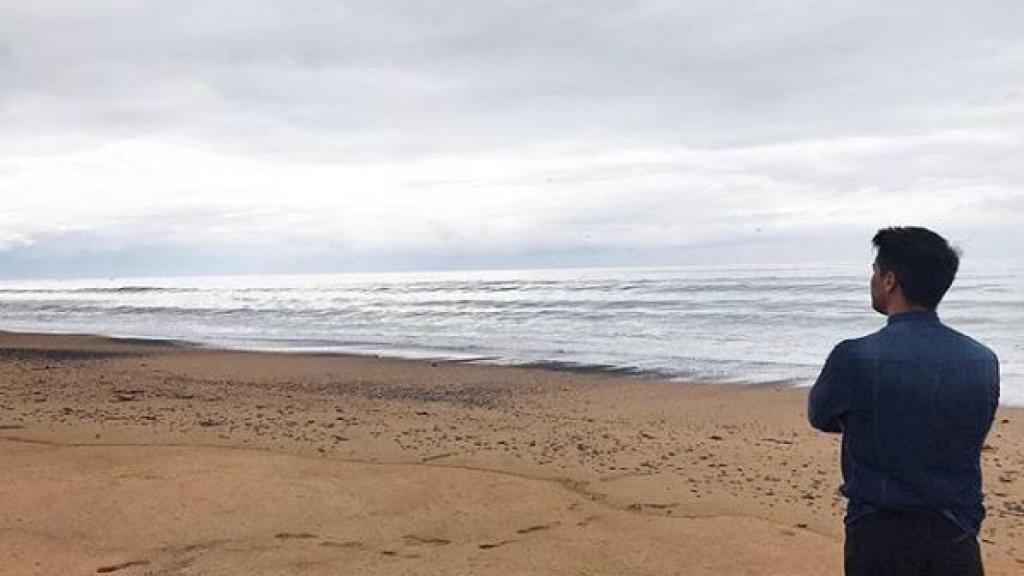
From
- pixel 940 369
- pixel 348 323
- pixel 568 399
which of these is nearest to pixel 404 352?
pixel 568 399

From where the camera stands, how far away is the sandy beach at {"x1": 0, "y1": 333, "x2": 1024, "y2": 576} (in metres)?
5.88

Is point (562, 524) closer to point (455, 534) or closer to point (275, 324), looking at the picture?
point (455, 534)

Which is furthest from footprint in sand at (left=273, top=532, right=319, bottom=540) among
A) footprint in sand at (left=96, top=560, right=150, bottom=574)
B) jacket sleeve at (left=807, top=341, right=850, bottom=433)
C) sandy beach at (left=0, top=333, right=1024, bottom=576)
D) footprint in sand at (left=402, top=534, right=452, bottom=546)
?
jacket sleeve at (left=807, top=341, right=850, bottom=433)

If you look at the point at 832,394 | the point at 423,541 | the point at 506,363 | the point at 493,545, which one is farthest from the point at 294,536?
the point at 506,363

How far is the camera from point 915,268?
8.92ft

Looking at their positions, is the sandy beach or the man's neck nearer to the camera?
the man's neck

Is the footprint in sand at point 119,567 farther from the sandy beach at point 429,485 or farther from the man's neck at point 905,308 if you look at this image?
the man's neck at point 905,308

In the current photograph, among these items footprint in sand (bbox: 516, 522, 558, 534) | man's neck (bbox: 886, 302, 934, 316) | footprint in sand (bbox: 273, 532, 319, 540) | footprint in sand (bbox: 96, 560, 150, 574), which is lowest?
footprint in sand (bbox: 516, 522, 558, 534)

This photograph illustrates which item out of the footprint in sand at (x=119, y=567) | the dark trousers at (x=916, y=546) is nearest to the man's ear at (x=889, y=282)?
the dark trousers at (x=916, y=546)

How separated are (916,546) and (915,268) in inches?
32.0

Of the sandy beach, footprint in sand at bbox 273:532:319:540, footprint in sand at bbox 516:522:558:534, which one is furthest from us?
footprint in sand at bbox 516:522:558:534

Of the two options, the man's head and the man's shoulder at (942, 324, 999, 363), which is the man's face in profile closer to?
the man's head

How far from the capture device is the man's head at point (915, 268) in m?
2.71

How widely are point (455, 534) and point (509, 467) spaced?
2.18m
